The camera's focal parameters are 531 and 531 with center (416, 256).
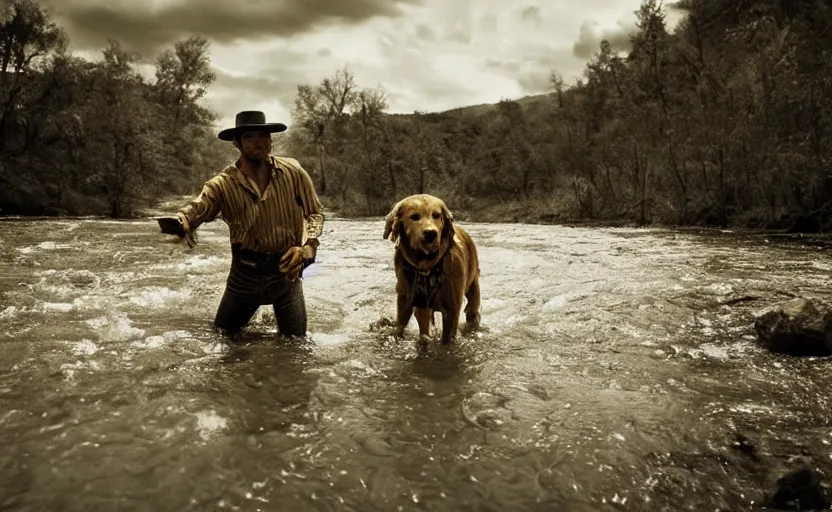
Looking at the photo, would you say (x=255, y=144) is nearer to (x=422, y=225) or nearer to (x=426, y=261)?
(x=422, y=225)

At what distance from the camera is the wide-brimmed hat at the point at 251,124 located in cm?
473

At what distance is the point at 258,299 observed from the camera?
16.7 feet

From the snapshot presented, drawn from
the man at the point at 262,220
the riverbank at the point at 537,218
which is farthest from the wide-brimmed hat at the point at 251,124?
the riverbank at the point at 537,218

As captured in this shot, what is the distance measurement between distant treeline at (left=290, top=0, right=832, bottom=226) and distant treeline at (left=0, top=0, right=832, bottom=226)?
0.10m

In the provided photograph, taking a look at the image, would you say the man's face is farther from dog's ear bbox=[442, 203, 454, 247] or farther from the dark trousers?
dog's ear bbox=[442, 203, 454, 247]

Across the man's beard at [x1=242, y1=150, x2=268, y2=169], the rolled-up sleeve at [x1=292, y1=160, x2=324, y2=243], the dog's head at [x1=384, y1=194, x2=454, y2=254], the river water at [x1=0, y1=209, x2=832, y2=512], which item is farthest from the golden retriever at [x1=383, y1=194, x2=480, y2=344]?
the man's beard at [x1=242, y1=150, x2=268, y2=169]

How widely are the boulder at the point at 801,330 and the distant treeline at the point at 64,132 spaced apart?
112 ft

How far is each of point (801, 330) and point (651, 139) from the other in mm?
28890

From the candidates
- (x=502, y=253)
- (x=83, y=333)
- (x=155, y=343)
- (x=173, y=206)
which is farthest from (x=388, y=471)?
(x=173, y=206)

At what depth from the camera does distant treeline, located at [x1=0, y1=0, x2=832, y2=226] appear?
72.7 ft

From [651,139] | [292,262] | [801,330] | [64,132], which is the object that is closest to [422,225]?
[292,262]

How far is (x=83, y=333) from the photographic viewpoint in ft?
16.7

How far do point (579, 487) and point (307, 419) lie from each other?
5.37 ft

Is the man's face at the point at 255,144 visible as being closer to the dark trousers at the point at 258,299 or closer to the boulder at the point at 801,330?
the dark trousers at the point at 258,299
